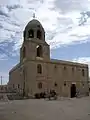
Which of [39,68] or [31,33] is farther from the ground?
[31,33]

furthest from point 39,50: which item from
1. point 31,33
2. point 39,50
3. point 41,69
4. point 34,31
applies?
point 41,69

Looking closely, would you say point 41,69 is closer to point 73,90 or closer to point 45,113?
point 73,90

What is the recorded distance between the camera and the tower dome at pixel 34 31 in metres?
47.6

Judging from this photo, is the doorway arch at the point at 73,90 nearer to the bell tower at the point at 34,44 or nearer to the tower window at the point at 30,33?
the bell tower at the point at 34,44

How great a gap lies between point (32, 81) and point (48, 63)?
5613 mm

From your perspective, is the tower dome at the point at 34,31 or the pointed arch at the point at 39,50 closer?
the tower dome at the point at 34,31

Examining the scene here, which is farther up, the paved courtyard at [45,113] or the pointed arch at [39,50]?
the pointed arch at [39,50]

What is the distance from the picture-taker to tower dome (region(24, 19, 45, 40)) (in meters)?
47.6

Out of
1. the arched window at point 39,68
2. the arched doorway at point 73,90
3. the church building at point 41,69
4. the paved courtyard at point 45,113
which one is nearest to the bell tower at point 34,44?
the church building at point 41,69

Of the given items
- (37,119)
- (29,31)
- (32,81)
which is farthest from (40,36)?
(37,119)

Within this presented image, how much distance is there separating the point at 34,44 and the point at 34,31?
271 cm

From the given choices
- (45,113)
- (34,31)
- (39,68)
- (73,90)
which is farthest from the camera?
(73,90)

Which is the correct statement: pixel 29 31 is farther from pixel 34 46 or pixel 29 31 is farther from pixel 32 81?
pixel 32 81

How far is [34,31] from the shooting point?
156 feet
